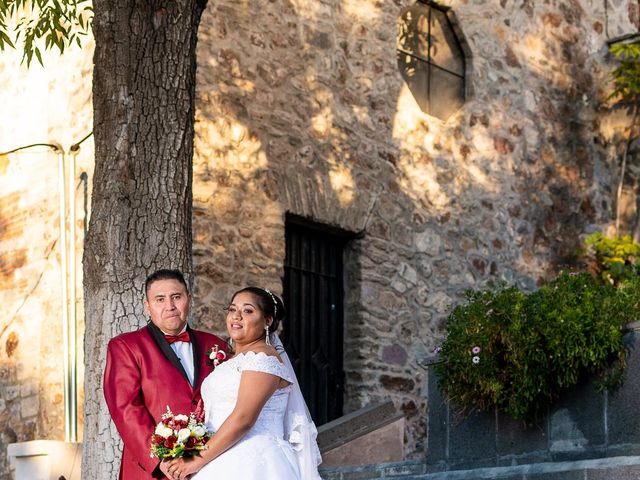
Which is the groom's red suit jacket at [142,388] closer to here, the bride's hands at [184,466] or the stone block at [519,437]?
the bride's hands at [184,466]

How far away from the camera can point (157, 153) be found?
5977mm

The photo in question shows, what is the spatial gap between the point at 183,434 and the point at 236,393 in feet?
0.92

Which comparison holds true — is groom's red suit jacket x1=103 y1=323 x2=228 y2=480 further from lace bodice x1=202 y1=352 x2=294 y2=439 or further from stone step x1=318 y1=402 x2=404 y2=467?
stone step x1=318 y1=402 x2=404 y2=467

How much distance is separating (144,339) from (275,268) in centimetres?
412

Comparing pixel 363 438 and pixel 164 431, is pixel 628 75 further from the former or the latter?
pixel 164 431

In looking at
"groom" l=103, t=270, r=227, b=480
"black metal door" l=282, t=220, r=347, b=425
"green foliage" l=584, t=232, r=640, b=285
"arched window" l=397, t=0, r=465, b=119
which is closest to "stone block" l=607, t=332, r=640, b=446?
"groom" l=103, t=270, r=227, b=480

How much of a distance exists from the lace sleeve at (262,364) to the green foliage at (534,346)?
2.03m

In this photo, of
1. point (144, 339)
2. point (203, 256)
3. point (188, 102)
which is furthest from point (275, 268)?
point (144, 339)

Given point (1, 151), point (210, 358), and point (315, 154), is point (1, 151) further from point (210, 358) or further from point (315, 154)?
point (210, 358)

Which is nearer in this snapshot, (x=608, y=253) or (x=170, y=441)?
(x=170, y=441)

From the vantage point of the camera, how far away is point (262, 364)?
481 cm

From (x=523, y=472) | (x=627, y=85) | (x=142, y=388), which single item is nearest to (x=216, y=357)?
(x=142, y=388)

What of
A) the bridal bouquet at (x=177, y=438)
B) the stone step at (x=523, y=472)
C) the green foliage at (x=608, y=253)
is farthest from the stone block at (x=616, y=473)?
the green foliage at (x=608, y=253)

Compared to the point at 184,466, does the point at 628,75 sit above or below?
above
